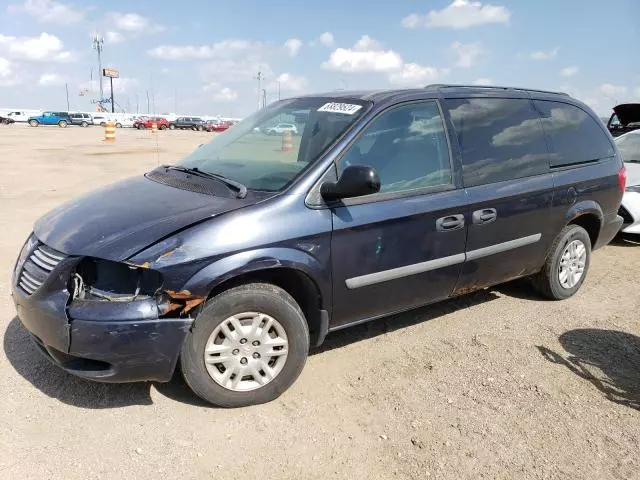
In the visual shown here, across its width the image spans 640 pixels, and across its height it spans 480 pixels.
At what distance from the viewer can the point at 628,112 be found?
35.7 ft

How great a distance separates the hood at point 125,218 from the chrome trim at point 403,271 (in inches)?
33.2

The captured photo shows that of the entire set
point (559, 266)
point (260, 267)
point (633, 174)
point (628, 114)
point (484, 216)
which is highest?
point (628, 114)

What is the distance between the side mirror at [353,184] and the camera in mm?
3145

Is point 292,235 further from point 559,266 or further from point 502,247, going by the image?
point 559,266

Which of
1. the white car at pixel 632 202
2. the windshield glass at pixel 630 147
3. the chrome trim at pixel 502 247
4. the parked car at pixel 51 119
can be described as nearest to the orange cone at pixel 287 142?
the chrome trim at pixel 502 247

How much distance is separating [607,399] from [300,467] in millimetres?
1975

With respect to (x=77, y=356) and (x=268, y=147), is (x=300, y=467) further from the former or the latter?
(x=268, y=147)

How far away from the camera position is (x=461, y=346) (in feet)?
13.2

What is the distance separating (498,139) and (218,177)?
2165mm

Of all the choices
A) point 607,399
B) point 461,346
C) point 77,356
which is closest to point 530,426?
point 607,399

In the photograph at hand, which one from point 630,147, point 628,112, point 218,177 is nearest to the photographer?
point 218,177

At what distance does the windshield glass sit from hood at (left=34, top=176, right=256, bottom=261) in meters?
6.89

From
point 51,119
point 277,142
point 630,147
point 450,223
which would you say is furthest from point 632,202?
point 51,119

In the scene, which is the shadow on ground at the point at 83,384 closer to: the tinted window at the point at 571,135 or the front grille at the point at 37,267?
the front grille at the point at 37,267
